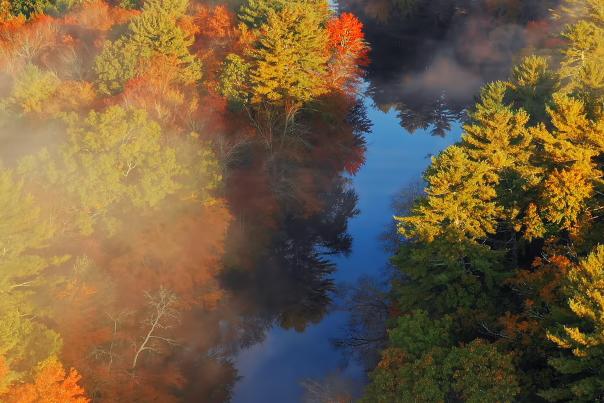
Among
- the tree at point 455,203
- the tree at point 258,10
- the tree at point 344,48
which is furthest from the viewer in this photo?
the tree at point 344,48

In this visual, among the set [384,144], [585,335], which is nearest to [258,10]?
[384,144]

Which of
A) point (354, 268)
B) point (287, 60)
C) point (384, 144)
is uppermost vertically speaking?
point (287, 60)

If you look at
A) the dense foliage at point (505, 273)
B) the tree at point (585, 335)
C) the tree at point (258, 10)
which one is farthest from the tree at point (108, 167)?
the tree at point (585, 335)

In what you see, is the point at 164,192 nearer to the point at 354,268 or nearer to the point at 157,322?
the point at 157,322

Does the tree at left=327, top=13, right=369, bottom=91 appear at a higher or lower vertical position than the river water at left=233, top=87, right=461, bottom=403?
higher

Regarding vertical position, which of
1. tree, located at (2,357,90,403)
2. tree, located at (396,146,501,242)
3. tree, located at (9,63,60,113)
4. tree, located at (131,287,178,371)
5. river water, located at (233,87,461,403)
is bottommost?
river water, located at (233,87,461,403)

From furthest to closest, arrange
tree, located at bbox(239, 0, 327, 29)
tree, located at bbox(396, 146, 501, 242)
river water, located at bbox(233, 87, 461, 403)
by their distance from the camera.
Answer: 1. tree, located at bbox(239, 0, 327, 29)
2. river water, located at bbox(233, 87, 461, 403)
3. tree, located at bbox(396, 146, 501, 242)

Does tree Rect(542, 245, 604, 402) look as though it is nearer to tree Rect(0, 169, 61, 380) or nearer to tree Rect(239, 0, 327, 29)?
tree Rect(0, 169, 61, 380)

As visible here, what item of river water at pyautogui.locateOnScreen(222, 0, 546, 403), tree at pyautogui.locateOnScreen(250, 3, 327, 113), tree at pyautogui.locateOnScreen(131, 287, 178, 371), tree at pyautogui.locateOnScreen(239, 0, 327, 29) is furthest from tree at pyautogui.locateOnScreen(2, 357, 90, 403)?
tree at pyautogui.locateOnScreen(239, 0, 327, 29)

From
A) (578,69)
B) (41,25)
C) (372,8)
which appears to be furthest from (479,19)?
(41,25)

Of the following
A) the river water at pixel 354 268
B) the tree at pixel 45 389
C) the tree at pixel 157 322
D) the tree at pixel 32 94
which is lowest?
the river water at pixel 354 268

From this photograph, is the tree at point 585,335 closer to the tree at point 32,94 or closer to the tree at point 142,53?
the tree at point 142,53

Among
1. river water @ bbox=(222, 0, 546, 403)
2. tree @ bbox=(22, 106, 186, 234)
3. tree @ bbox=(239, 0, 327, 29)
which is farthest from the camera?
tree @ bbox=(239, 0, 327, 29)
